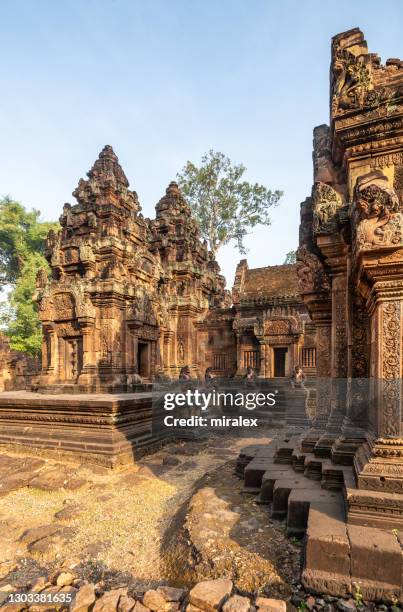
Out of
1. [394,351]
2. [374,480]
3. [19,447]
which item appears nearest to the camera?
[374,480]

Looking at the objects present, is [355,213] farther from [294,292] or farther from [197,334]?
[197,334]

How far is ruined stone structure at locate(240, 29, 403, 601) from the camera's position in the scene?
2658 mm

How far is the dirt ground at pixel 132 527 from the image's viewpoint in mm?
3102

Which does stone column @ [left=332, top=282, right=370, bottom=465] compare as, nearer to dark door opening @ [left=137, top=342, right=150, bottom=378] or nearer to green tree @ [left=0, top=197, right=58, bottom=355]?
dark door opening @ [left=137, top=342, right=150, bottom=378]

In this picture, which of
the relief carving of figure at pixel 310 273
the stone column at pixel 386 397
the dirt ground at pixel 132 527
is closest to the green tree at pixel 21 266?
the dirt ground at pixel 132 527

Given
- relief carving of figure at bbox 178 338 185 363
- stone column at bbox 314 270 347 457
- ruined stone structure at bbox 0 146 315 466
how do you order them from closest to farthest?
stone column at bbox 314 270 347 457
ruined stone structure at bbox 0 146 315 466
relief carving of figure at bbox 178 338 185 363

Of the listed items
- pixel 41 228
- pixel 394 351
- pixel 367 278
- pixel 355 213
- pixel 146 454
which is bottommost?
pixel 146 454

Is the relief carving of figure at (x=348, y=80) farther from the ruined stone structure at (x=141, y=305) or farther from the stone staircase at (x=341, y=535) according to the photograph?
the ruined stone structure at (x=141, y=305)

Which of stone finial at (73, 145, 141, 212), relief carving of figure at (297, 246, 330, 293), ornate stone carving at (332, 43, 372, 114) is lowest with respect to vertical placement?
relief carving of figure at (297, 246, 330, 293)

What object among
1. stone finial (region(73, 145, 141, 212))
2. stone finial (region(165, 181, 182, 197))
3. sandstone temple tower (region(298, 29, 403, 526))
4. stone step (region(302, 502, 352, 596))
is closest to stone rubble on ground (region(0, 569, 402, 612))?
stone step (region(302, 502, 352, 596))

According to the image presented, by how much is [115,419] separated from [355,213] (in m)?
5.98

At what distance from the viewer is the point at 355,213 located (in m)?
3.40

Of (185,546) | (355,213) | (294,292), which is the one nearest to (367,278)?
(355,213)

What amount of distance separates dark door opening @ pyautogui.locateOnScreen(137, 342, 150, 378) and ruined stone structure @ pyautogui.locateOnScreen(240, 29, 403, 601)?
8672 mm
